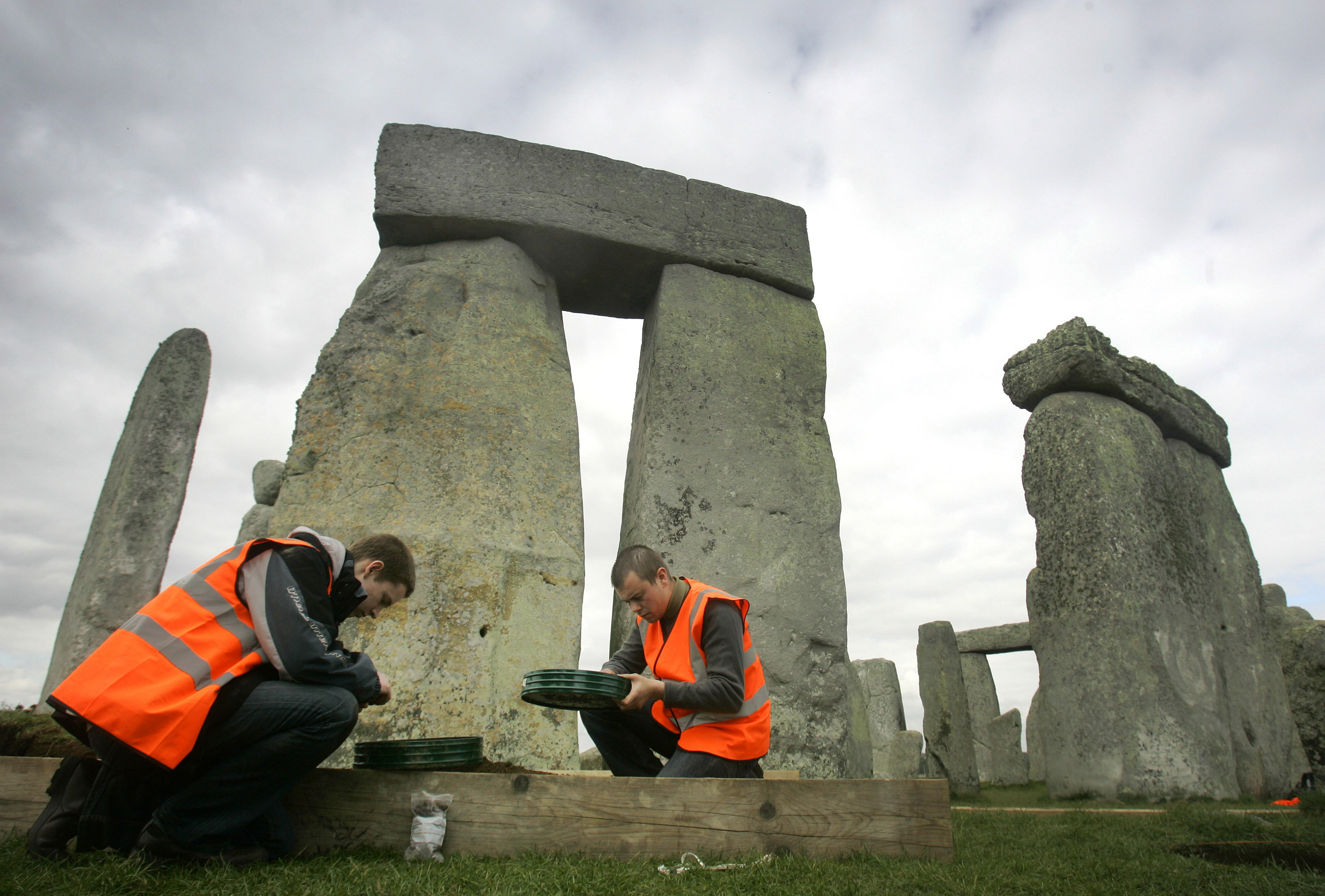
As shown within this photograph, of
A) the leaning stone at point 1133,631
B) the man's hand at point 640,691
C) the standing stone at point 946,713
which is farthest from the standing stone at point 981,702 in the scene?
the man's hand at point 640,691

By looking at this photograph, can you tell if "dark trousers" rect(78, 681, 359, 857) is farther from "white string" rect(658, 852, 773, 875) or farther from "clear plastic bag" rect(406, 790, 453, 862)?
"white string" rect(658, 852, 773, 875)

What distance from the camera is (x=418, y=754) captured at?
2.47 meters

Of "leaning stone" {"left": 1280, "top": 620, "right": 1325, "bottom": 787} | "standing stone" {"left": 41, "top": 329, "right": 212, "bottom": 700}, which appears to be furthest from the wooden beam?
"standing stone" {"left": 41, "top": 329, "right": 212, "bottom": 700}

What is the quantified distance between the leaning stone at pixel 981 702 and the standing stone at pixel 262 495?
396 inches

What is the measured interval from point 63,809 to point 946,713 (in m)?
7.99

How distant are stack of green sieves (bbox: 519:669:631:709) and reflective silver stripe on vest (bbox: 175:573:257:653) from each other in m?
0.89

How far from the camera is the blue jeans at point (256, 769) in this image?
6.98 feet

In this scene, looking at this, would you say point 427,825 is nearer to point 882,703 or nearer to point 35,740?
Result: point 35,740

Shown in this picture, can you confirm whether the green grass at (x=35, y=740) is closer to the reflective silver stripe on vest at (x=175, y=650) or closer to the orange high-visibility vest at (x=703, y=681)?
the reflective silver stripe on vest at (x=175, y=650)

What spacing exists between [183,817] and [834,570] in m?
3.17

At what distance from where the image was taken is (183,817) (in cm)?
212

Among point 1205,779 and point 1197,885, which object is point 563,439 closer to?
point 1197,885

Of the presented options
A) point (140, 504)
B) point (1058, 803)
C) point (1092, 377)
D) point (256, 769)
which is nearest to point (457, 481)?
point (256, 769)

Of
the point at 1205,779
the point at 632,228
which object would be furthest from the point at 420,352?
the point at 1205,779
